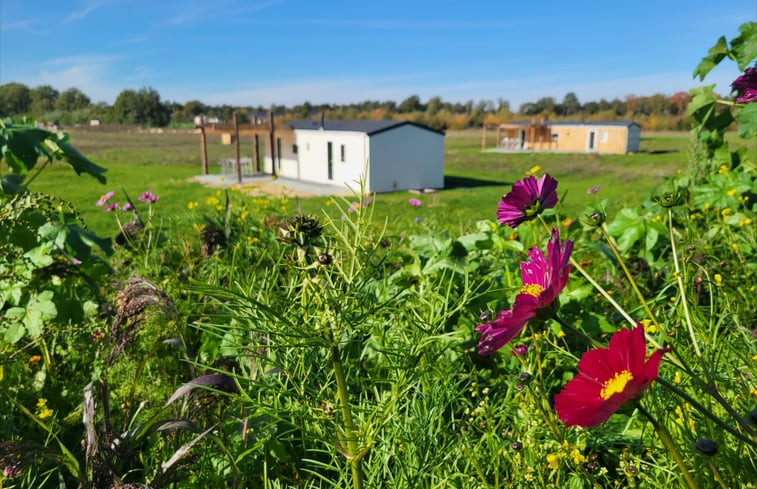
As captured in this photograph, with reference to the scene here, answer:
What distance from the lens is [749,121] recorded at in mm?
1914

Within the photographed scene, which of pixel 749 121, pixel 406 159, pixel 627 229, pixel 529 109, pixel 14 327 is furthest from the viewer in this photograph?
pixel 529 109

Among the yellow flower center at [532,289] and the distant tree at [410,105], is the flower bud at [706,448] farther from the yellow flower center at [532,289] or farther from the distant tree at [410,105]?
the distant tree at [410,105]

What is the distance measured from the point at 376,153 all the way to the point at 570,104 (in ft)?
246

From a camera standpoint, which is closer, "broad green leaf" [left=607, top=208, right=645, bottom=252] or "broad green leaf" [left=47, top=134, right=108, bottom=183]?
"broad green leaf" [left=607, top=208, right=645, bottom=252]

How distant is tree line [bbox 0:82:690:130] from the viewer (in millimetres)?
70750

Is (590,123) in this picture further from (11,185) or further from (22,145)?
(11,185)

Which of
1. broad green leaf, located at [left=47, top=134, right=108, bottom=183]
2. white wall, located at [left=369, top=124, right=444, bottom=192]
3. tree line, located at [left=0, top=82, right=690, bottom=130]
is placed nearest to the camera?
broad green leaf, located at [left=47, top=134, right=108, bottom=183]

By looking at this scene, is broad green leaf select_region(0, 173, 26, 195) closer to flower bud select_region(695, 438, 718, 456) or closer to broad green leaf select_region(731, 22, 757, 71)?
flower bud select_region(695, 438, 718, 456)

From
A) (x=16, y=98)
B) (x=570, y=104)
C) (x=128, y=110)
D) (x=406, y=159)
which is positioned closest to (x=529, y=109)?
(x=570, y=104)

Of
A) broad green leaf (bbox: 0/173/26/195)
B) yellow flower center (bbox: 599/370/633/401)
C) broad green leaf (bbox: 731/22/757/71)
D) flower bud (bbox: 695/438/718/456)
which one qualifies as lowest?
flower bud (bbox: 695/438/718/456)

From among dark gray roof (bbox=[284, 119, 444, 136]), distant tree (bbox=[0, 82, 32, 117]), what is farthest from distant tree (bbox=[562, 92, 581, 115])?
distant tree (bbox=[0, 82, 32, 117])

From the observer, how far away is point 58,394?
2.21 metres

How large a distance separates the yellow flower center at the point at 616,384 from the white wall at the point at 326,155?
18.5 meters

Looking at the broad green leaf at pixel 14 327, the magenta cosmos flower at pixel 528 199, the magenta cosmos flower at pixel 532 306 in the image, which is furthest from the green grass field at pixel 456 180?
the magenta cosmos flower at pixel 532 306
